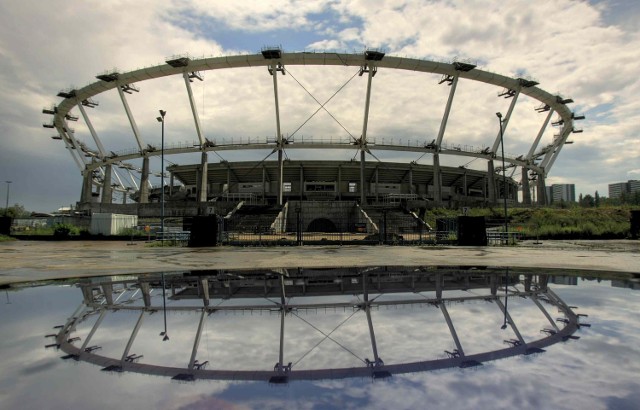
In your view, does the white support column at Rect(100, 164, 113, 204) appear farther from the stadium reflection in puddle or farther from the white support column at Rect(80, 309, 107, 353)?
the white support column at Rect(80, 309, 107, 353)

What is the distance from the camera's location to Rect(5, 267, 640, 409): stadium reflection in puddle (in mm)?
2682

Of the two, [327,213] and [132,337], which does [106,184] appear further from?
[132,337]

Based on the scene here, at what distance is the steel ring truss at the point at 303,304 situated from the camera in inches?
126

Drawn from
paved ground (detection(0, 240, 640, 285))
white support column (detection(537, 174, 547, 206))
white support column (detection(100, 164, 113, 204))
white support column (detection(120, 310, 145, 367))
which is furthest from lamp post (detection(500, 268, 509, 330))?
white support column (detection(537, 174, 547, 206))

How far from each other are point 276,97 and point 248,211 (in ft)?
58.4

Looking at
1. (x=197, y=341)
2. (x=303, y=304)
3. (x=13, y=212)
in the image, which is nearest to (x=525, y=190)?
(x=303, y=304)

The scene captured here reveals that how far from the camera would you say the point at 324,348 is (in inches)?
145

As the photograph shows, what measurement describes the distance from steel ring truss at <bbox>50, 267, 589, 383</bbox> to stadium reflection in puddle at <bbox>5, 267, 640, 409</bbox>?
1.0 inches

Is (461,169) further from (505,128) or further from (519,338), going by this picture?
(519,338)

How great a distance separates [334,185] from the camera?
2889 inches

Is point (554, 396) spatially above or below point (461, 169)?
below

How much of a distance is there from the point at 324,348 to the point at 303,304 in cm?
211

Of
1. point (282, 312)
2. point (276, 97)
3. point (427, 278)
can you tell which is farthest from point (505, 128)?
point (282, 312)

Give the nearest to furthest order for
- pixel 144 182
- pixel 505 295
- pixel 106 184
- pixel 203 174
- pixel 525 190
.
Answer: pixel 505 295 < pixel 203 174 < pixel 144 182 < pixel 106 184 < pixel 525 190
